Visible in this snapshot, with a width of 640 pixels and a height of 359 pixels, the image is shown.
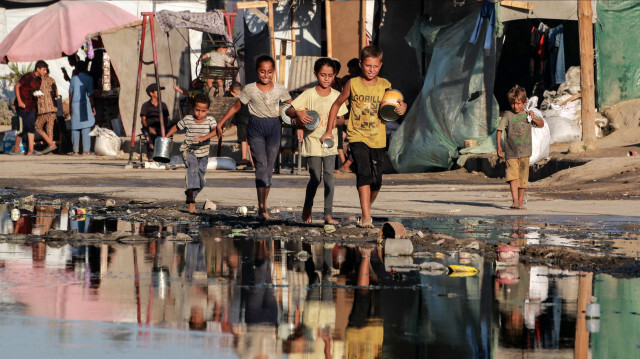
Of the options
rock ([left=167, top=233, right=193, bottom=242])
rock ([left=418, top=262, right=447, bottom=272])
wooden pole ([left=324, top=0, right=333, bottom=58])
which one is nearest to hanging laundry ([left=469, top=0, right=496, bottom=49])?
wooden pole ([left=324, top=0, right=333, bottom=58])

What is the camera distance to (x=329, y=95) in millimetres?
10500

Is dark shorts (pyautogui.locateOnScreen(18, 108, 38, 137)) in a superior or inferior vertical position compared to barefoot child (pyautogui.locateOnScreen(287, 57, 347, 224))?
superior

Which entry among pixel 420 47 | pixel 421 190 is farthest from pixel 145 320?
pixel 420 47

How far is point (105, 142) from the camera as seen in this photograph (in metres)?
27.5

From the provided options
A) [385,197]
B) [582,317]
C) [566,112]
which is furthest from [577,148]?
[582,317]

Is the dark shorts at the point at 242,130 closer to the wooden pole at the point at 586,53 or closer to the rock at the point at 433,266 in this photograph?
the wooden pole at the point at 586,53

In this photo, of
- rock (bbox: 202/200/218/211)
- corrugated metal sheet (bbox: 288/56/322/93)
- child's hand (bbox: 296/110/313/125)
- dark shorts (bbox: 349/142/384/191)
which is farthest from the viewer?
corrugated metal sheet (bbox: 288/56/322/93)

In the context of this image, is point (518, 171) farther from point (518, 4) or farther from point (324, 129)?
point (518, 4)

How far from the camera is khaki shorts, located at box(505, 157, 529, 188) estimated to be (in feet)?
41.8

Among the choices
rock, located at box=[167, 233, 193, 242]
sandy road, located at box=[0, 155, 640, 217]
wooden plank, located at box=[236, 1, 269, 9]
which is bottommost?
rock, located at box=[167, 233, 193, 242]

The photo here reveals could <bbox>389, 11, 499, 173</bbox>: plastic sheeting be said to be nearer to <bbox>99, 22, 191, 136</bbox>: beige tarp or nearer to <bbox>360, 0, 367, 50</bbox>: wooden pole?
<bbox>360, 0, 367, 50</bbox>: wooden pole

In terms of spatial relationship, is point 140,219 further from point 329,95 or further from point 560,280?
point 560,280

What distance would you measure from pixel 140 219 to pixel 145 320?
5.88m

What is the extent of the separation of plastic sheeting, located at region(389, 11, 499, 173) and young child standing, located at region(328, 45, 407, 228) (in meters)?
9.97
